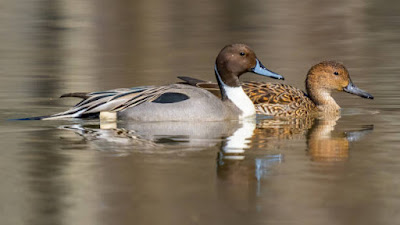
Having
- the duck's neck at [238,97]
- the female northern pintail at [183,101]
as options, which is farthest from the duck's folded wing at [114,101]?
the duck's neck at [238,97]

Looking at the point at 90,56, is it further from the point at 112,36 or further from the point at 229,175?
the point at 229,175

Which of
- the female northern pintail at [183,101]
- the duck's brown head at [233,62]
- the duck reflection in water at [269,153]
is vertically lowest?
the duck reflection in water at [269,153]

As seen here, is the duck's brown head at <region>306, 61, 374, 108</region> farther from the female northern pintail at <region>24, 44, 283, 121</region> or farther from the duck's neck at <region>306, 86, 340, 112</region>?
the female northern pintail at <region>24, 44, 283, 121</region>

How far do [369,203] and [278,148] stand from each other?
2.20 meters

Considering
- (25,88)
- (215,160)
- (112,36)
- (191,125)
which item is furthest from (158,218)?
(112,36)

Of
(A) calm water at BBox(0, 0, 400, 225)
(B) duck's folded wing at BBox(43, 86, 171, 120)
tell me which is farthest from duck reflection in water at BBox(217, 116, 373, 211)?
(B) duck's folded wing at BBox(43, 86, 171, 120)

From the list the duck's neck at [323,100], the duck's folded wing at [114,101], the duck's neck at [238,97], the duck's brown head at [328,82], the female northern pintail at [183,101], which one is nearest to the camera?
the female northern pintail at [183,101]

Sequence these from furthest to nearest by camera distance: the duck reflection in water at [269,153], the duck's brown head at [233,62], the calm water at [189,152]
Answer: the duck's brown head at [233,62], the duck reflection in water at [269,153], the calm water at [189,152]

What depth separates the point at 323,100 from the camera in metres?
11.5

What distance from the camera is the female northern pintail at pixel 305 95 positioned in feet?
36.0

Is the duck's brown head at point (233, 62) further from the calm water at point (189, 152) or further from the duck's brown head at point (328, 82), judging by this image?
the duck's brown head at point (328, 82)

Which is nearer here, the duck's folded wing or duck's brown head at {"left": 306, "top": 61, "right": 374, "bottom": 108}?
the duck's folded wing

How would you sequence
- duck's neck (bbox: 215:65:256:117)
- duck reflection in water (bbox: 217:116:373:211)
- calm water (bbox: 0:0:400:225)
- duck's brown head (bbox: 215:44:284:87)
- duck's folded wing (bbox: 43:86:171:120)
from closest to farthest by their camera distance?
calm water (bbox: 0:0:400:225)
duck reflection in water (bbox: 217:116:373:211)
duck's folded wing (bbox: 43:86:171:120)
duck's neck (bbox: 215:65:256:117)
duck's brown head (bbox: 215:44:284:87)

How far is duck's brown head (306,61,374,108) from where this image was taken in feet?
37.5
